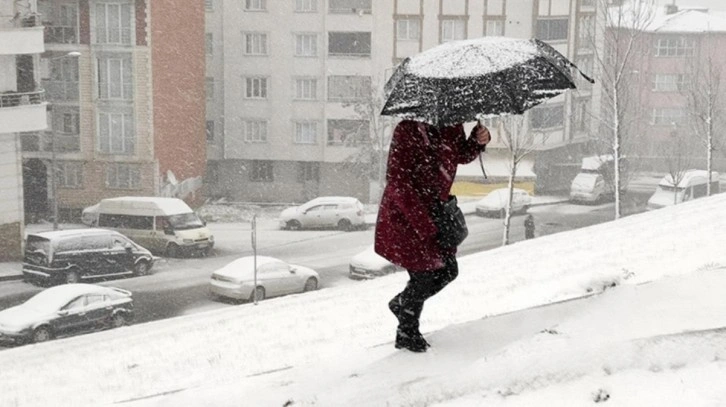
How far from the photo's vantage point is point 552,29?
52031 mm

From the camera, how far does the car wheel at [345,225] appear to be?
41969mm

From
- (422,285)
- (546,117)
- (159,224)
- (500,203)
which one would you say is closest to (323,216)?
(159,224)

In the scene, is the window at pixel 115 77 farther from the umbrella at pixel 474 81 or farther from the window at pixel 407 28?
the umbrella at pixel 474 81

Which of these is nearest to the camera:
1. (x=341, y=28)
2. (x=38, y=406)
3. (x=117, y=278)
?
(x=38, y=406)

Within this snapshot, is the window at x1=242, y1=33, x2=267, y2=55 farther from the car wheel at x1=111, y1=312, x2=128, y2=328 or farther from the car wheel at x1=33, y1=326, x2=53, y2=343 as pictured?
the car wheel at x1=33, y1=326, x2=53, y2=343

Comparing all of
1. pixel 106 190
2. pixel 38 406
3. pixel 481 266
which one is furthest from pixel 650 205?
pixel 38 406

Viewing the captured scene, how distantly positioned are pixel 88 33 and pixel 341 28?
50.9 ft

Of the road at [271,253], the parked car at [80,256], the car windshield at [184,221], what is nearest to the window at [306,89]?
the road at [271,253]

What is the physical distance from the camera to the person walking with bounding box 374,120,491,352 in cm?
594

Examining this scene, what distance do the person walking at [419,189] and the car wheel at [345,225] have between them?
35.9m

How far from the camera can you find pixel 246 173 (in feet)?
172

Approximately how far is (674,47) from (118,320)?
2138 inches

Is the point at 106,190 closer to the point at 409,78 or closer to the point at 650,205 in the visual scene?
the point at 650,205

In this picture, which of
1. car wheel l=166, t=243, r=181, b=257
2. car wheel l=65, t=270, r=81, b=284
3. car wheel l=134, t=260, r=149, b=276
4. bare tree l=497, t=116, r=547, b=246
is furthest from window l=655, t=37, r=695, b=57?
car wheel l=65, t=270, r=81, b=284
